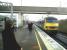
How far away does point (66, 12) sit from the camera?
49875mm

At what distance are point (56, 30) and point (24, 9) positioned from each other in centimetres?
2628

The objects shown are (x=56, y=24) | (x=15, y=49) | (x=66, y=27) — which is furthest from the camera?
(x=56, y=24)

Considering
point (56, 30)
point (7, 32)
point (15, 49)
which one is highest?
point (7, 32)

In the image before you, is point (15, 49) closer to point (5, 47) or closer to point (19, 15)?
point (5, 47)

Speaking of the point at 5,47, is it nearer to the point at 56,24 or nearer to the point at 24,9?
the point at 56,24

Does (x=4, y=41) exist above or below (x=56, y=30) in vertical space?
above

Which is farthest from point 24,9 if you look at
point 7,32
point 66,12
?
point 7,32

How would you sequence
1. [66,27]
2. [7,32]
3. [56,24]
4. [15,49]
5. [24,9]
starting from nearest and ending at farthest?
[15,49]
[7,32]
[66,27]
[56,24]
[24,9]

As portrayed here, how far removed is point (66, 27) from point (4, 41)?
42.7 feet

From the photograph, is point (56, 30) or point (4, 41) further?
→ point (56, 30)

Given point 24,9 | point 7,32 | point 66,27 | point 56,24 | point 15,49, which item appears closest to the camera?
point 15,49

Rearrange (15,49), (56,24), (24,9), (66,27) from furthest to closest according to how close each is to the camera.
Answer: (24,9), (56,24), (66,27), (15,49)

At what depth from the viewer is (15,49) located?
2.80m

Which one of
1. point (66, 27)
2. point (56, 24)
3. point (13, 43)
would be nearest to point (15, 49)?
point (13, 43)
